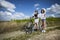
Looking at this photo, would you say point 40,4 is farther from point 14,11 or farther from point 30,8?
point 14,11

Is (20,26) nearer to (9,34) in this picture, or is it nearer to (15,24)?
(15,24)

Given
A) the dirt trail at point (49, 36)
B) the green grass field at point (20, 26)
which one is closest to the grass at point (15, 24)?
the green grass field at point (20, 26)

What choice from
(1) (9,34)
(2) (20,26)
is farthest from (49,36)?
(1) (9,34)

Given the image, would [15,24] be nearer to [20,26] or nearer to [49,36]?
[20,26]

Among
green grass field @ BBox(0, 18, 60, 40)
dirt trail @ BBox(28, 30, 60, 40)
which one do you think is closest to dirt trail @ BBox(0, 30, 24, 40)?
green grass field @ BBox(0, 18, 60, 40)

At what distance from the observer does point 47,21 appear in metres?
2.45

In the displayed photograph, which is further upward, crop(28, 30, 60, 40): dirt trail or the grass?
the grass

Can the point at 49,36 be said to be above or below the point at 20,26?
below

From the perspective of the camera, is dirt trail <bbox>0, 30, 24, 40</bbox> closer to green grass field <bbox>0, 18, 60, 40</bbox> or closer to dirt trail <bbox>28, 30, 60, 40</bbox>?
green grass field <bbox>0, 18, 60, 40</bbox>

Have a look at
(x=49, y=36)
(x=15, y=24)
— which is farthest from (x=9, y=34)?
(x=49, y=36)

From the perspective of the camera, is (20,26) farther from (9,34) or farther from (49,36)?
(49,36)

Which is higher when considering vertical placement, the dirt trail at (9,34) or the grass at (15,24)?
the grass at (15,24)

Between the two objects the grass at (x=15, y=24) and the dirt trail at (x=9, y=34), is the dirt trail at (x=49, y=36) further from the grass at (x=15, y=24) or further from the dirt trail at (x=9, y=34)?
the dirt trail at (x=9, y=34)

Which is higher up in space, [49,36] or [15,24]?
[15,24]
